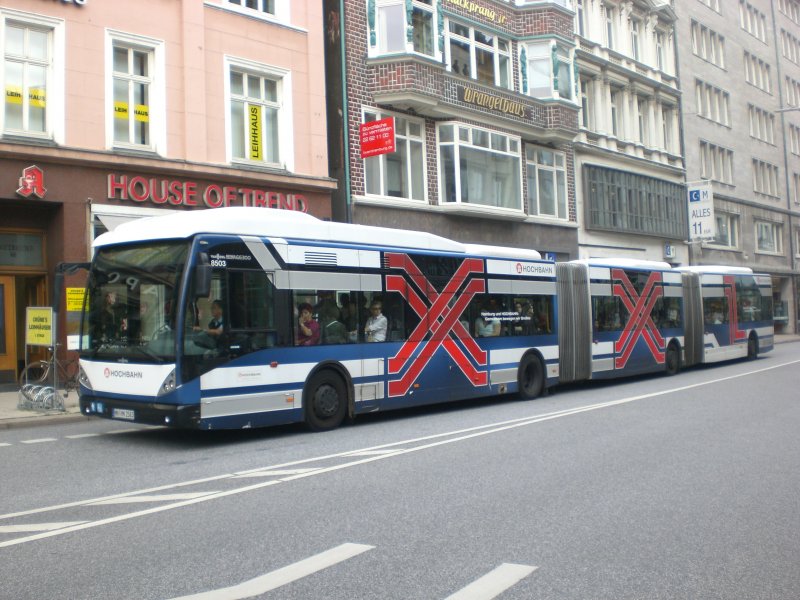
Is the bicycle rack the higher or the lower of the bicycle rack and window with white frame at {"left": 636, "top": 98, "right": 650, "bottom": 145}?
the lower

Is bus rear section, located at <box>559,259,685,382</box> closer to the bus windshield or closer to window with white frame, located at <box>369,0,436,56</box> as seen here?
window with white frame, located at <box>369,0,436,56</box>

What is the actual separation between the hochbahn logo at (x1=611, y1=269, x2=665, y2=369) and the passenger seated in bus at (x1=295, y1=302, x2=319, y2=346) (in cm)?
1044

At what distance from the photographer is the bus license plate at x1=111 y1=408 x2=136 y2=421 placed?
10391 mm

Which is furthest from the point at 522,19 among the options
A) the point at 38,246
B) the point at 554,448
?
the point at 554,448

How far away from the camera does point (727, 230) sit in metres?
45.8

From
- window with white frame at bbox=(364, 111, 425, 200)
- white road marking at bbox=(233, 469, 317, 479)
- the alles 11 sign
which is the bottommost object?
white road marking at bbox=(233, 469, 317, 479)

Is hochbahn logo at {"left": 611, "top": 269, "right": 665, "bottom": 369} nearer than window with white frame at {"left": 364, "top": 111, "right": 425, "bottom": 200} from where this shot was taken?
Yes

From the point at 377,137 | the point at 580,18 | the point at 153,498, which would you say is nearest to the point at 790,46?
the point at 580,18

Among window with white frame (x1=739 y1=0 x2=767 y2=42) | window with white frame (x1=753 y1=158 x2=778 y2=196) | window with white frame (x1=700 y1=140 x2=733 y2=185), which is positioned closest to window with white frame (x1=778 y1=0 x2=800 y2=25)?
window with white frame (x1=739 y1=0 x2=767 y2=42)

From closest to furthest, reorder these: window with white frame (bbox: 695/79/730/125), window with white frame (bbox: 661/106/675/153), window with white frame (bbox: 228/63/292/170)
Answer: window with white frame (bbox: 228/63/292/170) < window with white frame (bbox: 661/106/675/153) < window with white frame (bbox: 695/79/730/125)

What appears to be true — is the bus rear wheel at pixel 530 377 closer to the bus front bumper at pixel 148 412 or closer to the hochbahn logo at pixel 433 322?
the hochbahn logo at pixel 433 322

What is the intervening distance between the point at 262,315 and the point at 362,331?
2.03m

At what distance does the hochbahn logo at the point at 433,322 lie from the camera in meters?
13.3

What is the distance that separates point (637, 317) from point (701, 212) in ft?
70.0
